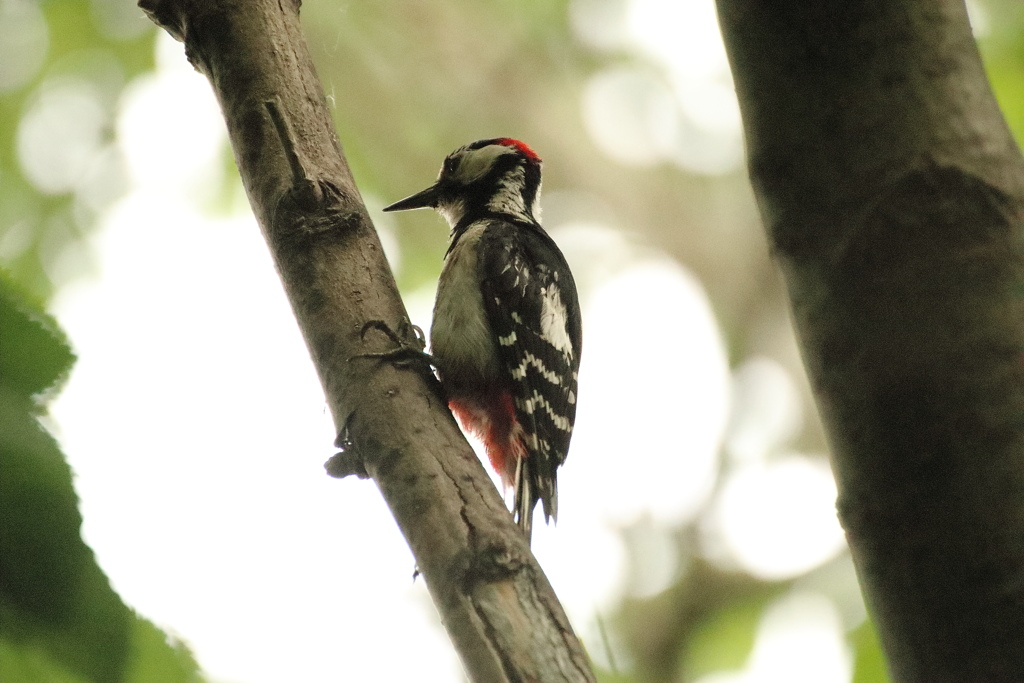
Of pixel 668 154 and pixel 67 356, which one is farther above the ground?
pixel 668 154

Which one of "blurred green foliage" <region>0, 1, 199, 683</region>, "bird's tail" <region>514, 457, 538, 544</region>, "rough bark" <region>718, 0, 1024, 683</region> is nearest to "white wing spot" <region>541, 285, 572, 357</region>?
"bird's tail" <region>514, 457, 538, 544</region>

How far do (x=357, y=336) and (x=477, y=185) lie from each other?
96.0 inches

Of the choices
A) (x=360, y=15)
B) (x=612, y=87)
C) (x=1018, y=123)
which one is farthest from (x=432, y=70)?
(x=1018, y=123)

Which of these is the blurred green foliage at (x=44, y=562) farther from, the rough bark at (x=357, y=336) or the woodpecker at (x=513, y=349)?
the woodpecker at (x=513, y=349)

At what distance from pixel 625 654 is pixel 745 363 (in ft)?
6.64

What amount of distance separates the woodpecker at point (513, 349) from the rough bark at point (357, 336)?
36.2 inches

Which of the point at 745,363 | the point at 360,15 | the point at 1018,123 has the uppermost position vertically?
the point at 360,15

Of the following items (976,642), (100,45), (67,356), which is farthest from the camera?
(100,45)

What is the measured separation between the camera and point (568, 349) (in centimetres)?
363

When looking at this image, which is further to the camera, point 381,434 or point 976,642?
point 381,434

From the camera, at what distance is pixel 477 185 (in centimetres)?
421

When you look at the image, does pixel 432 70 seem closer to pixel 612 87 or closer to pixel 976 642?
pixel 612 87

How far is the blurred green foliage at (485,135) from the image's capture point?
349cm

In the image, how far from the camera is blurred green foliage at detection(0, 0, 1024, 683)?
11.5 ft
